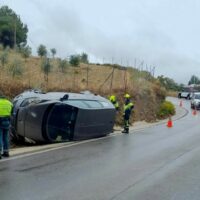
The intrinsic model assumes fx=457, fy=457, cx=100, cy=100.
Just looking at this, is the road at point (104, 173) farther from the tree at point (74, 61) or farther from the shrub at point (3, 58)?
the tree at point (74, 61)

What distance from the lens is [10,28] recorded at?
57.2 metres

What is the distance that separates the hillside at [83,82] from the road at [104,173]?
8825 mm

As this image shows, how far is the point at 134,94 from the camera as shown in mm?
33688

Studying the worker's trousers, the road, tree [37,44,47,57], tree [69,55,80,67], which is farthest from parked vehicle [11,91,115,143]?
tree [37,44,47,57]

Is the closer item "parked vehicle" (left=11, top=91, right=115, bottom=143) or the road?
the road

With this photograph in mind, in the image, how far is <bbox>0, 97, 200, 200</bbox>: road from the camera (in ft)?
26.4

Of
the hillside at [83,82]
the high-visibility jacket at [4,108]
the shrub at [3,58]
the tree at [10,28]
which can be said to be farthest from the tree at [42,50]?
the high-visibility jacket at [4,108]

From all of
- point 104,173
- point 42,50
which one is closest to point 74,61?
point 42,50

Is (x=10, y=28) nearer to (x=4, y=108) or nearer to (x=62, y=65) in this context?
(x=62, y=65)

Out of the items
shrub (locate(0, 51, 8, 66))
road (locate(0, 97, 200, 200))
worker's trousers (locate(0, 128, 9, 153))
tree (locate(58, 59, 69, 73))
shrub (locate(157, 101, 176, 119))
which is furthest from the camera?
tree (locate(58, 59, 69, 73))

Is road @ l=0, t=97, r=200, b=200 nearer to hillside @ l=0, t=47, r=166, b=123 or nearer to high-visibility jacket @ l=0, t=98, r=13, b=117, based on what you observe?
high-visibility jacket @ l=0, t=98, r=13, b=117

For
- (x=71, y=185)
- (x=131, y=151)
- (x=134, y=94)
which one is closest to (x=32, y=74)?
(x=134, y=94)

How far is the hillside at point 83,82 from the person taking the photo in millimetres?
25052

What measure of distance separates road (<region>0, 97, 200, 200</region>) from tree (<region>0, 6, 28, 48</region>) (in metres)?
43.2
